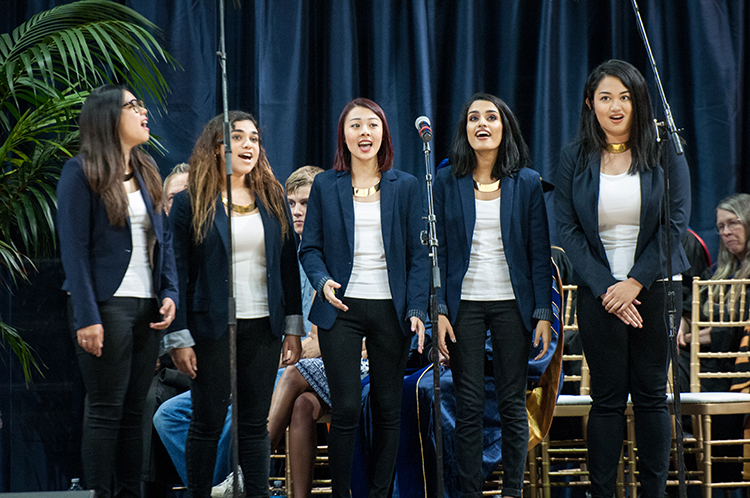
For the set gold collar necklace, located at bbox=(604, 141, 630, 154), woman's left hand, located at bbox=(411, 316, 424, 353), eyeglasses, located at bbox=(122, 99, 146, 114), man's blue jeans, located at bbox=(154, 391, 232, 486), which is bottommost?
man's blue jeans, located at bbox=(154, 391, 232, 486)

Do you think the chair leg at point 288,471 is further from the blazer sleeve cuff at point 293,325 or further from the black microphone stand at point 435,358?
the black microphone stand at point 435,358

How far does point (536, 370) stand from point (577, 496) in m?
1.70

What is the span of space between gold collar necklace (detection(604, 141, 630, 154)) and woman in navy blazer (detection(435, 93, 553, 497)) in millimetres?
281

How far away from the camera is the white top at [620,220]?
8.74 feet

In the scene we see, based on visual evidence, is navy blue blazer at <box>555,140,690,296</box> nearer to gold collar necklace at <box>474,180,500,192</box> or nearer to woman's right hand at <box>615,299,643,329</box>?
woman's right hand at <box>615,299,643,329</box>

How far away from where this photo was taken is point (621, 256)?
2668mm

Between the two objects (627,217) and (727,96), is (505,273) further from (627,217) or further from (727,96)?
(727,96)

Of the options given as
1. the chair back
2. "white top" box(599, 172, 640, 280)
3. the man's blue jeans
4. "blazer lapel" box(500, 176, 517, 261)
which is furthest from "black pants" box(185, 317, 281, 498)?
the chair back

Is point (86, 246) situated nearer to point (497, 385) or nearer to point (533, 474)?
point (497, 385)

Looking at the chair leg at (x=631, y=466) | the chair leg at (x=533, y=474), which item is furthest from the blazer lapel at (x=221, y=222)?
the chair leg at (x=631, y=466)

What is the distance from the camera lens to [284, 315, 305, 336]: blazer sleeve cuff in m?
2.68

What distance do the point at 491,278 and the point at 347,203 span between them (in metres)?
0.58

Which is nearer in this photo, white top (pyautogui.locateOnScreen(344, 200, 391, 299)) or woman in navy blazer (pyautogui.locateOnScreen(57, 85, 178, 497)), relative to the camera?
woman in navy blazer (pyautogui.locateOnScreen(57, 85, 178, 497))

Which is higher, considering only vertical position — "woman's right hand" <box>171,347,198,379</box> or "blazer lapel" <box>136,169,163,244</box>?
"blazer lapel" <box>136,169,163,244</box>
